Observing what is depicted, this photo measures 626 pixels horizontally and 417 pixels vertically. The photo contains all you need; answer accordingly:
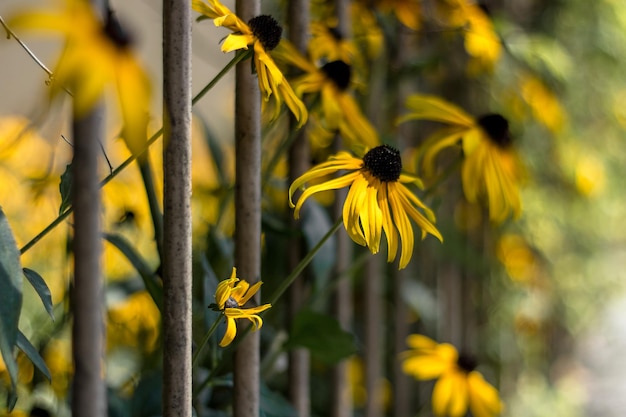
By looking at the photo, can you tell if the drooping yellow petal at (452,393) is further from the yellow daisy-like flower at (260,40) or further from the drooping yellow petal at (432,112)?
the yellow daisy-like flower at (260,40)

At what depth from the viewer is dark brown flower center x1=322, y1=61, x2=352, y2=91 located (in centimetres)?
75

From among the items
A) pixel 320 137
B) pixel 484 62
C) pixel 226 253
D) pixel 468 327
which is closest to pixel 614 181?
pixel 468 327

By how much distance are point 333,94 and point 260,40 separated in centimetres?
17

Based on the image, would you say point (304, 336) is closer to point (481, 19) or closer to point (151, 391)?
point (151, 391)

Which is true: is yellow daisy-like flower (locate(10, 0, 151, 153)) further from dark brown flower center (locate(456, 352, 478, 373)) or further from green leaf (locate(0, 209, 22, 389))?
dark brown flower center (locate(456, 352, 478, 373))

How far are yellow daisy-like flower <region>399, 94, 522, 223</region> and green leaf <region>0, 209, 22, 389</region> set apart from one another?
0.43 meters

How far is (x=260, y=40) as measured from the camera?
596mm

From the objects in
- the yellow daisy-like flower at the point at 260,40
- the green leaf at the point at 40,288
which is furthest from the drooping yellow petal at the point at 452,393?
the green leaf at the point at 40,288

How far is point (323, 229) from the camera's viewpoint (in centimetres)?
82

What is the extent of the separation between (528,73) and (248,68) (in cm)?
75

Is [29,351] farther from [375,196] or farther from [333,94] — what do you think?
[333,94]

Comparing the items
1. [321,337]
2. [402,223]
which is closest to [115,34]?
[402,223]

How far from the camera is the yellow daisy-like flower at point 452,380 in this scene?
1023 millimetres

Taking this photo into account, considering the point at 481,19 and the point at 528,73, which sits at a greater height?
the point at 481,19
